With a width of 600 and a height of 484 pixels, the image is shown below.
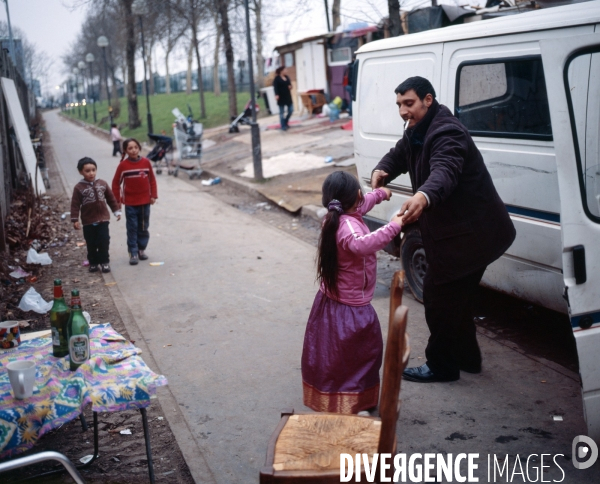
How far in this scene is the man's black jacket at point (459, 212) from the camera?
390cm

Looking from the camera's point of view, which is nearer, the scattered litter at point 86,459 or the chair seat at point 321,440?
the chair seat at point 321,440

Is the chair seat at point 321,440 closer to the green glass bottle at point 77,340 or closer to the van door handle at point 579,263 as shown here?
the green glass bottle at point 77,340

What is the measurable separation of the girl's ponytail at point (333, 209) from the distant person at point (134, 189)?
4.90m

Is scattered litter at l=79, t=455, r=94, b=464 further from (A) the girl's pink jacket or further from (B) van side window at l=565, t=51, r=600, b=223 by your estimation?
(B) van side window at l=565, t=51, r=600, b=223

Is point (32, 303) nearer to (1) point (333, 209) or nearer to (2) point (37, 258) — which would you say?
(2) point (37, 258)

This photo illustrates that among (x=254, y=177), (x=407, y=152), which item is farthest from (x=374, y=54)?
(x=254, y=177)

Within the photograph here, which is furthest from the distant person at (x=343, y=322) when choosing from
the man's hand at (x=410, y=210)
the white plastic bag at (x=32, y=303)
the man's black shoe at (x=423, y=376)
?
the white plastic bag at (x=32, y=303)

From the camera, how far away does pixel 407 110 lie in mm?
3998

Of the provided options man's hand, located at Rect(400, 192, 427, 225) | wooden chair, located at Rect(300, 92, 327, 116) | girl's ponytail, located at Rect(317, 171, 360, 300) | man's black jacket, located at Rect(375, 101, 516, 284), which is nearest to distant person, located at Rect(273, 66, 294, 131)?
wooden chair, located at Rect(300, 92, 327, 116)

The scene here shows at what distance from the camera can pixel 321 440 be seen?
2.68 metres

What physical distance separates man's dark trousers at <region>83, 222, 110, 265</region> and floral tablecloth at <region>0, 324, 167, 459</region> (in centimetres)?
455

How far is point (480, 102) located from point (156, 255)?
510cm

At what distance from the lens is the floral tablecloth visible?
279cm

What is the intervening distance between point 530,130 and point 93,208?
5117 mm
